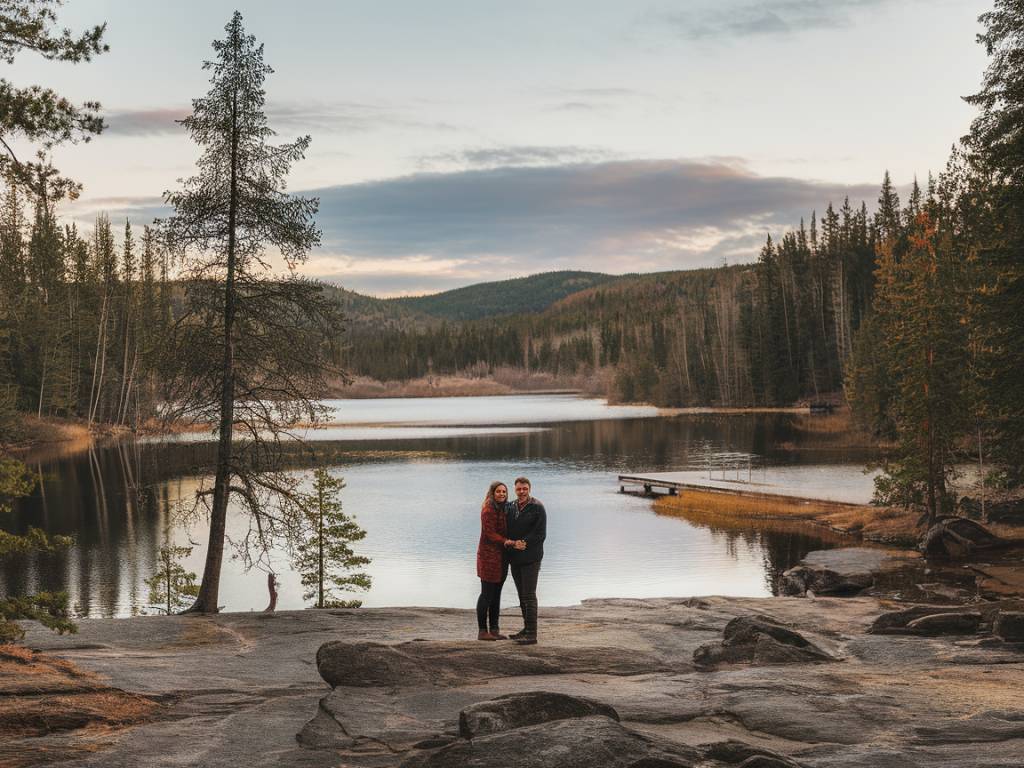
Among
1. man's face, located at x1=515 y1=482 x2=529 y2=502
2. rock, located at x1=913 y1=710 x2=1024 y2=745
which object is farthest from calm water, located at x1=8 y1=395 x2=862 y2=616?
rock, located at x1=913 y1=710 x2=1024 y2=745

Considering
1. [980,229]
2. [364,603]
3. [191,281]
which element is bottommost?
[364,603]

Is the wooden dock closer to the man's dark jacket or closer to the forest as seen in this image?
the forest

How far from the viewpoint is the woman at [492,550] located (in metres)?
12.9

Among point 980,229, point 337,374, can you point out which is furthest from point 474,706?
point 980,229

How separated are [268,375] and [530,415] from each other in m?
107

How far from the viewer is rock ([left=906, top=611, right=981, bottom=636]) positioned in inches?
611

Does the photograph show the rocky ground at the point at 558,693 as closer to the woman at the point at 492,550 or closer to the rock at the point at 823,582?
the woman at the point at 492,550

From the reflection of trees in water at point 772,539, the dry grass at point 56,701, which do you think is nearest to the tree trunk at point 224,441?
the dry grass at point 56,701

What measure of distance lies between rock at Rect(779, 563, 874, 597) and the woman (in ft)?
51.9

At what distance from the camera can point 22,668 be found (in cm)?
1159

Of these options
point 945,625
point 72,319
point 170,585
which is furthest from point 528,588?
point 72,319

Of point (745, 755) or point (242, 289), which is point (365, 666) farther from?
point (242, 289)

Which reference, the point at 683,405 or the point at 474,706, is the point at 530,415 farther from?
the point at 474,706

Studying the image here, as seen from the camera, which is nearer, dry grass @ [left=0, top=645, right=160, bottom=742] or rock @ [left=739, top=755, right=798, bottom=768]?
rock @ [left=739, top=755, right=798, bottom=768]
